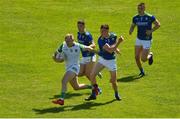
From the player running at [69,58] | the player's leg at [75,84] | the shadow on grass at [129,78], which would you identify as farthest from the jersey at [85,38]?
the shadow on grass at [129,78]

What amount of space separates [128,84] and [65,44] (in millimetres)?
4386

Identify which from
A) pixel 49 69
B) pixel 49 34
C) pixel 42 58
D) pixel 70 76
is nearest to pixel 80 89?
pixel 70 76

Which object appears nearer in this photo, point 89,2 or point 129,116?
point 129,116

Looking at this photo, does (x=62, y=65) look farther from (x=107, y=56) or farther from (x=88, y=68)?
(x=107, y=56)

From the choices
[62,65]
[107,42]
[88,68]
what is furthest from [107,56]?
[62,65]

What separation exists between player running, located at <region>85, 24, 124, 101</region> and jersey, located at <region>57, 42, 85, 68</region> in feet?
2.46

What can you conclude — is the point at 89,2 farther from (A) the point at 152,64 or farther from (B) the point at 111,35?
(B) the point at 111,35

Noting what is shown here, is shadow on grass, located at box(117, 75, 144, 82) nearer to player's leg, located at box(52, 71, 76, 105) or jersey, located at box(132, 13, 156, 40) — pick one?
jersey, located at box(132, 13, 156, 40)

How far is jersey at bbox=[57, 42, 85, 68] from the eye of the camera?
21.1m

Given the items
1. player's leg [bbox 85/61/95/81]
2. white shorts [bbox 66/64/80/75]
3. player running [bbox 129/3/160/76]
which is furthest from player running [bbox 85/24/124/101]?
player running [bbox 129/3/160/76]

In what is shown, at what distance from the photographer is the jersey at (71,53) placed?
2108 cm

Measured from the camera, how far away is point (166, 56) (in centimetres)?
2948

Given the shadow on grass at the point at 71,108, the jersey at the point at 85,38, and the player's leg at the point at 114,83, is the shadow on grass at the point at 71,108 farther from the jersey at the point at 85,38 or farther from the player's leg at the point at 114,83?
the jersey at the point at 85,38

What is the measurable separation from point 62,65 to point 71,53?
6.73m
